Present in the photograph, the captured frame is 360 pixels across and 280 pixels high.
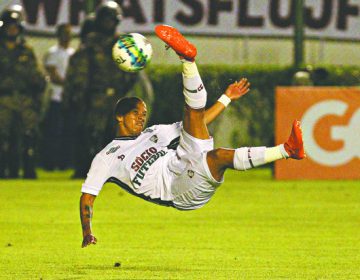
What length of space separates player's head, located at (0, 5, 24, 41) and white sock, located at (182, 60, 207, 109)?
8.18 meters

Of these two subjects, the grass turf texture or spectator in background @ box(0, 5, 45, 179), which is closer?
the grass turf texture

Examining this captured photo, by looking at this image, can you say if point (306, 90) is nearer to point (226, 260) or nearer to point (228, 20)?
point (228, 20)

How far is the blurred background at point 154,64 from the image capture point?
18.0 m

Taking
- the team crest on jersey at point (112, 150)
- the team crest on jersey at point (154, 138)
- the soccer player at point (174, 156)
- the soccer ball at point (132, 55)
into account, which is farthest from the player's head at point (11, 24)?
the team crest on jersey at point (112, 150)

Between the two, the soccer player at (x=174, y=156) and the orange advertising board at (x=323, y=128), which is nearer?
the soccer player at (x=174, y=156)

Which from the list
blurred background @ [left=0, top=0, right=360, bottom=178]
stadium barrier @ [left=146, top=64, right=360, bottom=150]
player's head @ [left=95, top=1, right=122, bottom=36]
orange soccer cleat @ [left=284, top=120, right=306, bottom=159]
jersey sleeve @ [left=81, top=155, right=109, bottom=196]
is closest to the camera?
orange soccer cleat @ [left=284, top=120, right=306, bottom=159]

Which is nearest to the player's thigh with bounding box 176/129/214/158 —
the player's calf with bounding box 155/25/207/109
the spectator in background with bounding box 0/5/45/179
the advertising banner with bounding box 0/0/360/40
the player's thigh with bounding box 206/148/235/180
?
the player's thigh with bounding box 206/148/235/180

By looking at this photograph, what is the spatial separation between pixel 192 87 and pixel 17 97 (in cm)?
841

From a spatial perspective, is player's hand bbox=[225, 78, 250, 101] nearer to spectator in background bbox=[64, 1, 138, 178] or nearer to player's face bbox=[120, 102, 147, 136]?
player's face bbox=[120, 102, 147, 136]

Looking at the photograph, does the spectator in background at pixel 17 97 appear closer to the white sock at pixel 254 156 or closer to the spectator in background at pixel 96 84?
the spectator in background at pixel 96 84

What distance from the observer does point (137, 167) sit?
10117mm

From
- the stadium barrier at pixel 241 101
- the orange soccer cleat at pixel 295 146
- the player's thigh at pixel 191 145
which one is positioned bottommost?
the stadium barrier at pixel 241 101

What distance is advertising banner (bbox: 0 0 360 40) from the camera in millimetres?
20984

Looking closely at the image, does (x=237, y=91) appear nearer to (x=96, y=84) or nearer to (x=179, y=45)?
(x=179, y=45)
